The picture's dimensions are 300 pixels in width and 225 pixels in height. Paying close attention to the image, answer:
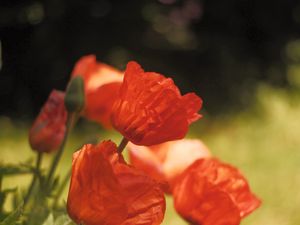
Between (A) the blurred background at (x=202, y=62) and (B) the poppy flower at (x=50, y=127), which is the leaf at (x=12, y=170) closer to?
(B) the poppy flower at (x=50, y=127)

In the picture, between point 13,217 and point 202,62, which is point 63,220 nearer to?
point 13,217

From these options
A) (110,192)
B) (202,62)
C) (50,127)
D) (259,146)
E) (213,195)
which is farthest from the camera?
(202,62)

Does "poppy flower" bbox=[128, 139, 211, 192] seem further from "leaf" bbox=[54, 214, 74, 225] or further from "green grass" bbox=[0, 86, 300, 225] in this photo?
"green grass" bbox=[0, 86, 300, 225]

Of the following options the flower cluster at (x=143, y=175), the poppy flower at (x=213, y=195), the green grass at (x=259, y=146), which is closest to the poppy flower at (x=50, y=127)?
the flower cluster at (x=143, y=175)

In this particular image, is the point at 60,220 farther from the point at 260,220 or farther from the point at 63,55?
the point at 63,55

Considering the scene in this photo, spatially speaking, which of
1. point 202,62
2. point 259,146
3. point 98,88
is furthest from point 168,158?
point 202,62

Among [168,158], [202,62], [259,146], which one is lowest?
[202,62]
